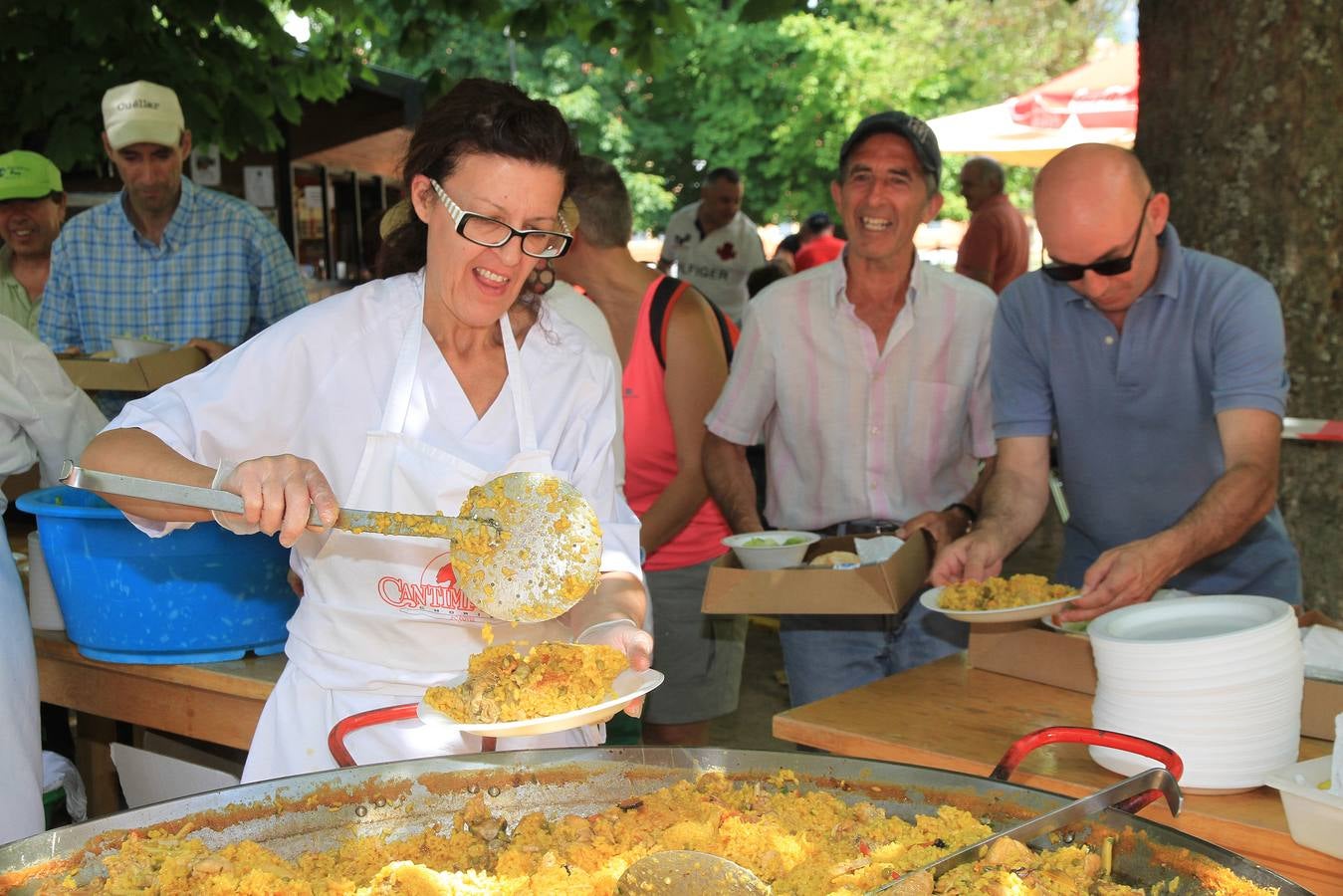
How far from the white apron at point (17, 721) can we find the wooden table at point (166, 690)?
0.88 feet

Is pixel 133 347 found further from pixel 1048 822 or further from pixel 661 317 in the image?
pixel 1048 822

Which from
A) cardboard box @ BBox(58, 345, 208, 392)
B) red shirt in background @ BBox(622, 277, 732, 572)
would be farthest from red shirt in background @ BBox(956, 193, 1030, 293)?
cardboard box @ BBox(58, 345, 208, 392)

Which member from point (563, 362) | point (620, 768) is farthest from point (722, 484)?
point (620, 768)

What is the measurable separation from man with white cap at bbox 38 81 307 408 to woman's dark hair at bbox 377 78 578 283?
2.76 meters

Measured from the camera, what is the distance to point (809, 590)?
256cm

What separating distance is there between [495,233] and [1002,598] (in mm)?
1209

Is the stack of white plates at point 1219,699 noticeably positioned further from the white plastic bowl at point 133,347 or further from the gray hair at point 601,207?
the white plastic bowl at point 133,347

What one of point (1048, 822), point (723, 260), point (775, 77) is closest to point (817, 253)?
point (723, 260)

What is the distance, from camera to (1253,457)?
2.66m

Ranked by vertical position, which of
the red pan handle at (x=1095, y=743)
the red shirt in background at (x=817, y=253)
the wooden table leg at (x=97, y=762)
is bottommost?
the wooden table leg at (x=97, y=762)

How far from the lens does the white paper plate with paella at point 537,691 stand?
5.49 ft

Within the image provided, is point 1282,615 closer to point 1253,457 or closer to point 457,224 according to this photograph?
point 1253,457

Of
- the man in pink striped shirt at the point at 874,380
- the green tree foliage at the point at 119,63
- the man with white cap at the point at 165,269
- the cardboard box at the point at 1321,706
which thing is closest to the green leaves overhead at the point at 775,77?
the green tree foliage at the point at 119,63

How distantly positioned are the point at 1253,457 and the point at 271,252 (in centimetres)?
351
